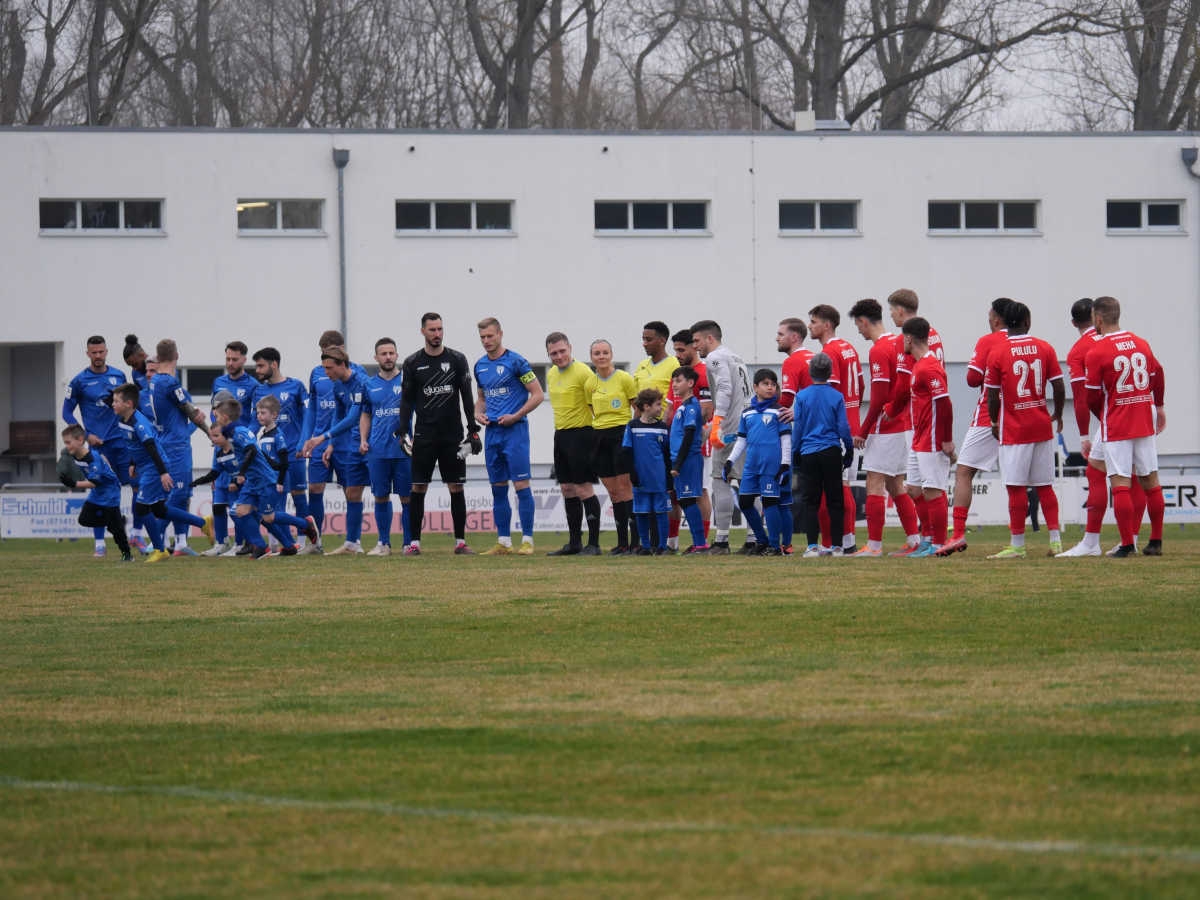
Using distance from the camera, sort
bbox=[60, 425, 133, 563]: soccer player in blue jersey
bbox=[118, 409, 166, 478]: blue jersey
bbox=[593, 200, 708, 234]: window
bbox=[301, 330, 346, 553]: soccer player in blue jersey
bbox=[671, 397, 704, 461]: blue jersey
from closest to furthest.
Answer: bbox=[671, 397, 704, 461]: blue jersey, bbox=[118, 409, 166, 478]: blue jersey, bbox=[60, 425, 133, 563]: soccer player in blue jersey, bbox=[301, 330, 346, 553]: soccer player in blue jersey, bbox=[593, 200, 708, 234]: window

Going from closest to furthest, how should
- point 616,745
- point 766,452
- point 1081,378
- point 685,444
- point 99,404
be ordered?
point 616,745 → point 1081,378 → point 766,452 → point 685,444 → point 99,404

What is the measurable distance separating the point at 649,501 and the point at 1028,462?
3874mm

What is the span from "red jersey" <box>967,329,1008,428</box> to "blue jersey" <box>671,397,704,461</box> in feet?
9.23

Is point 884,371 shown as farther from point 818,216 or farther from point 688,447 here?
point 818,216

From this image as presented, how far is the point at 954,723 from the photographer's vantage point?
6852 millimetres

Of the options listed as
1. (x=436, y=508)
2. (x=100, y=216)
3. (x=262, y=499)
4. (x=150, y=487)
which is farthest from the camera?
(x=100, y=216)

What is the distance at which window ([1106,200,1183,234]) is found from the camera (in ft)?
132

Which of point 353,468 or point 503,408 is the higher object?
point 503,408

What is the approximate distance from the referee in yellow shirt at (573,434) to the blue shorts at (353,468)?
2392 mm

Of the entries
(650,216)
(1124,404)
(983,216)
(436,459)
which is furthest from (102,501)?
(983,216)

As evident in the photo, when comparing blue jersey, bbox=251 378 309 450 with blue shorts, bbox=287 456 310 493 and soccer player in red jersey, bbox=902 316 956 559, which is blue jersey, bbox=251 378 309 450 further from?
soccer player in red jersey, bbox=902 316 956 559

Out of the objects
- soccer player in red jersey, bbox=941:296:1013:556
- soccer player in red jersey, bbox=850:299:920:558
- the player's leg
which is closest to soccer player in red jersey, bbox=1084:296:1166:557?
soccer player in red jersey, bbox=941:296:1013:556

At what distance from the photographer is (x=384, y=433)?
61.3 feet

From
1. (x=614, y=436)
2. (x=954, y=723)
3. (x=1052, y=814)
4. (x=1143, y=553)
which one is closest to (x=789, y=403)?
(x=614, y=436)
